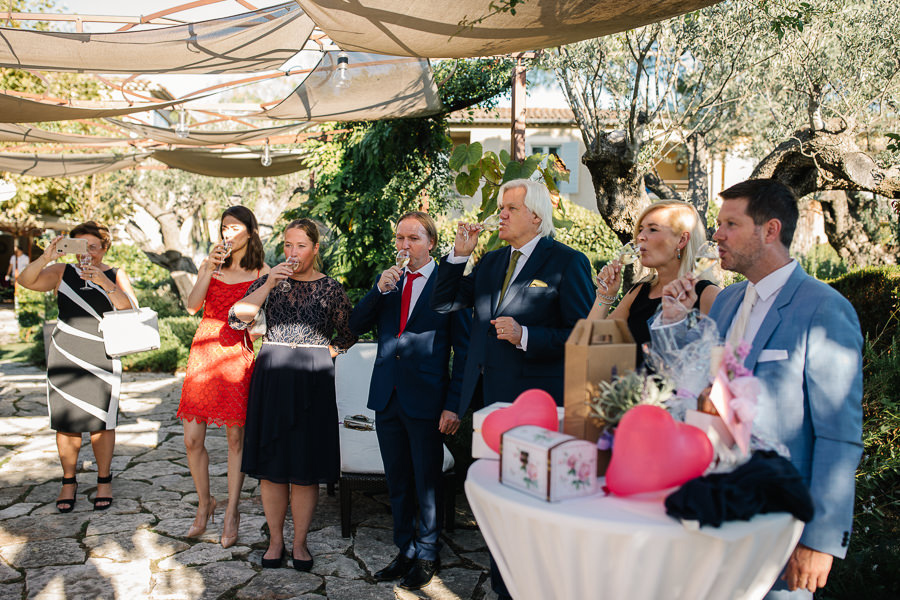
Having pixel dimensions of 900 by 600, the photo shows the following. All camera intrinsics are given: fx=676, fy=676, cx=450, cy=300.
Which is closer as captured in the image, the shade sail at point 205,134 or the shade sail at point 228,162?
the shade sail at point 205,134

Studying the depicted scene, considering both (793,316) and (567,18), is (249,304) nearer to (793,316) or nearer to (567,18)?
(567,18)

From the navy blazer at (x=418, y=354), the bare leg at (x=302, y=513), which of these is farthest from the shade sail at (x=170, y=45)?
the bare leg at (x=302, y=513)

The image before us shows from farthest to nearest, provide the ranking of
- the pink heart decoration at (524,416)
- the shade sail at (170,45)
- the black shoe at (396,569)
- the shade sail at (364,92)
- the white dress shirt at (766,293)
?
the shade sail at (364,92), the shade sail at (170,45), the black shoe at (396,569), the white dress shirt at (766,293), the pink heart decoration at (524,416)

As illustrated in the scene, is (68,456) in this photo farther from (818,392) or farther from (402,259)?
(818,392)

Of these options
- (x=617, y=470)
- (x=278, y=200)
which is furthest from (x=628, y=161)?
(x=278, y=200)

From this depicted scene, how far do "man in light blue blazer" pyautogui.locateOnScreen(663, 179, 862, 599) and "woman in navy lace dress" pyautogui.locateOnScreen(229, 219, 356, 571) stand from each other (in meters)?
2.06

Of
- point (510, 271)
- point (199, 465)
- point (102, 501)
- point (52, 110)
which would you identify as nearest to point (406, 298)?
point (510, 271)

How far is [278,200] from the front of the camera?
2267 cm

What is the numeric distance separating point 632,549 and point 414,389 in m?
2.04

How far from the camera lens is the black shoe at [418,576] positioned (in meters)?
3.29

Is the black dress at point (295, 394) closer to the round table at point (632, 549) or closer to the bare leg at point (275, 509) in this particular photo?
the bare leg at point (275, 509)

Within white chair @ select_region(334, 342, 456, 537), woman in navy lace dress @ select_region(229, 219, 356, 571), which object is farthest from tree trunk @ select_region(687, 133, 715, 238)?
woman in navy lace dress @ select_region(229, 219, 356, 571)

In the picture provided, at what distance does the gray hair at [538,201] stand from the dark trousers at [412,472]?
3.62ft

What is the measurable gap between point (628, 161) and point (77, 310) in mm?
5397
